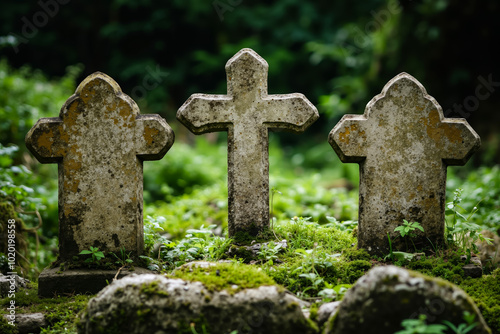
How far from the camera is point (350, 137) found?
359 cm

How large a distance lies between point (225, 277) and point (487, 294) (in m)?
1.92

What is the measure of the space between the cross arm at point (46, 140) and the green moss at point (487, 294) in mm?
3330

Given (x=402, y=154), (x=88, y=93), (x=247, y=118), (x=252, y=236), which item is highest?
(x=88, y=93)

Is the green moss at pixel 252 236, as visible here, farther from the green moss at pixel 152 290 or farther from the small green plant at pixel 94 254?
the green moss at pixel 152 290

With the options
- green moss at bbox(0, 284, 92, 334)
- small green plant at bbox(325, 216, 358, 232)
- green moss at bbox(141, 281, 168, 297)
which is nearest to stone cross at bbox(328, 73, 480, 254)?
small green plant at bbox(325, 216, 358, 232)

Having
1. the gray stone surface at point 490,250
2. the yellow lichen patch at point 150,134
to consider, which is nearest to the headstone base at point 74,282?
the yellow lichen patch at point 150,134

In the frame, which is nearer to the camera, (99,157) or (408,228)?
(408,228)

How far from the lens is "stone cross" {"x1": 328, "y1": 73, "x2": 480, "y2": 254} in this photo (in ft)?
11.7

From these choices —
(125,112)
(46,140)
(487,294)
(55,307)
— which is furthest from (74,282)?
(487,294)

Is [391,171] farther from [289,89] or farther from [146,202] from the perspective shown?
[289,89]

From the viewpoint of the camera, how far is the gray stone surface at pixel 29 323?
3095 mm

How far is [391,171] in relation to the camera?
11.8 feet

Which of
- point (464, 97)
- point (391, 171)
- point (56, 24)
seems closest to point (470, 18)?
point (464, 97)

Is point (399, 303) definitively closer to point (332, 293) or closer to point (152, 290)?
point (332, 293)
